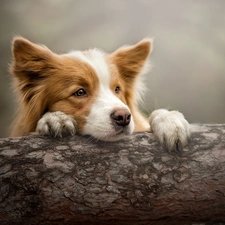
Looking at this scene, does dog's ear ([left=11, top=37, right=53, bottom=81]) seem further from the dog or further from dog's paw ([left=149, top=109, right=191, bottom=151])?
dog's paw ([left=149, top=109, right=191, bottom=151])

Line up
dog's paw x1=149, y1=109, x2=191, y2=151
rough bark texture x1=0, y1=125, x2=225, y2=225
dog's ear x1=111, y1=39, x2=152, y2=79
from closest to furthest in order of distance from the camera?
rough bark texture x1=0, y1=125, x2=225, y2=225
dog's paw x1=149, y1=109, x2=191, y2=151
dog's ear x1=111, y1=39, x2=152, y2=79

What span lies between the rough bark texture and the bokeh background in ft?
2.44

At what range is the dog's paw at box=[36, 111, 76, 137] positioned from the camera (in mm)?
1510

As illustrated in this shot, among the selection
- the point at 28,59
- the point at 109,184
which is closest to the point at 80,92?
the point at 28,59

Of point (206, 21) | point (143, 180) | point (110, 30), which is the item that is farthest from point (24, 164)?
point (206, 21)

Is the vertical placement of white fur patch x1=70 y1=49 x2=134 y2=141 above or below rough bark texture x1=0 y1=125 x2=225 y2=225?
above

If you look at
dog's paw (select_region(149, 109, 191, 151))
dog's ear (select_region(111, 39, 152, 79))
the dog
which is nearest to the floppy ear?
the dog

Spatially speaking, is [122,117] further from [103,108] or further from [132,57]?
[132,57]

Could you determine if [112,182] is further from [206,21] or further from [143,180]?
[206,21]

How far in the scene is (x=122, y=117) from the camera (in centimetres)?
159

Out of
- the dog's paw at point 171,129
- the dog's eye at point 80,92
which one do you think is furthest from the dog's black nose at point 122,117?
the dog's eye at point 80,92

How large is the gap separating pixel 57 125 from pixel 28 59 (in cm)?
44

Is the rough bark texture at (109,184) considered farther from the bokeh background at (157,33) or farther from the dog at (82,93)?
the bokeh background at (157,33)

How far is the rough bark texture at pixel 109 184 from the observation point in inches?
51.8
